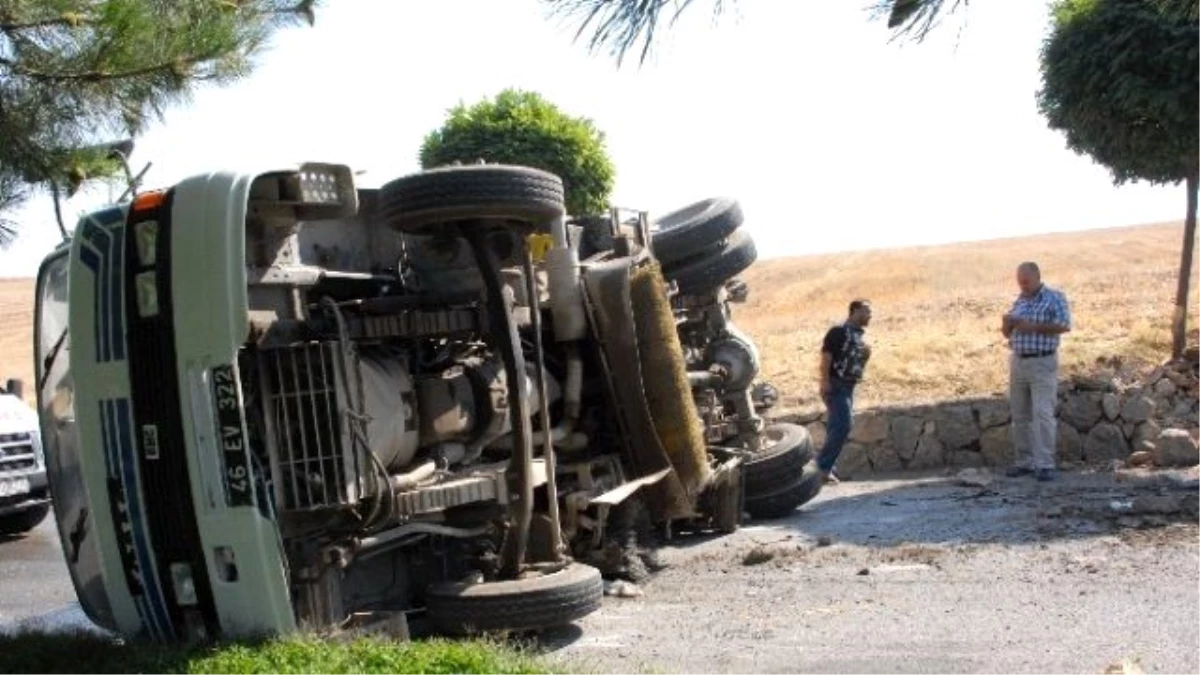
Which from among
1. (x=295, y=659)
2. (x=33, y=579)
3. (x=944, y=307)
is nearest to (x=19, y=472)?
(x=33, y=579)

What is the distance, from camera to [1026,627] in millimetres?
6391

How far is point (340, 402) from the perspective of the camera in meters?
5.83

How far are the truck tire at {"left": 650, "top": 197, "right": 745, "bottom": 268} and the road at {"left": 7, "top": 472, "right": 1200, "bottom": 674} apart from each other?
192cm

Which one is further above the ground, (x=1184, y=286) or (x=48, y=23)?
(x=48, y=23)

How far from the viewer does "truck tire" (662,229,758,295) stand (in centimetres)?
1005

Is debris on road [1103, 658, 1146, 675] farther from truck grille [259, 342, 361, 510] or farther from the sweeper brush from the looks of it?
the sweeper brush

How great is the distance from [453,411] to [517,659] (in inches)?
69.8

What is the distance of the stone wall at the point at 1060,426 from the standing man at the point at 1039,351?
0.82 meters

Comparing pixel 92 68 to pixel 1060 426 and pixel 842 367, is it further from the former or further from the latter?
pixel 1060 426

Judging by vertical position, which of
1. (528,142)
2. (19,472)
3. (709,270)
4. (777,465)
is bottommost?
(777,465)

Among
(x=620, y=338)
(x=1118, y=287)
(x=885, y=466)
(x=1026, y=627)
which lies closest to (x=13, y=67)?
(x=620, y=338)

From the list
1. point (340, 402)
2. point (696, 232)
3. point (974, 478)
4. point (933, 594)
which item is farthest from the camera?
point (974, 478)

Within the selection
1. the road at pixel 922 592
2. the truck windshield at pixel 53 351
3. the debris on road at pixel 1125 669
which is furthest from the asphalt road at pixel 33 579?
the debris on road at pixel 1125 669

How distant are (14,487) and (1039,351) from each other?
8430 millimetres
